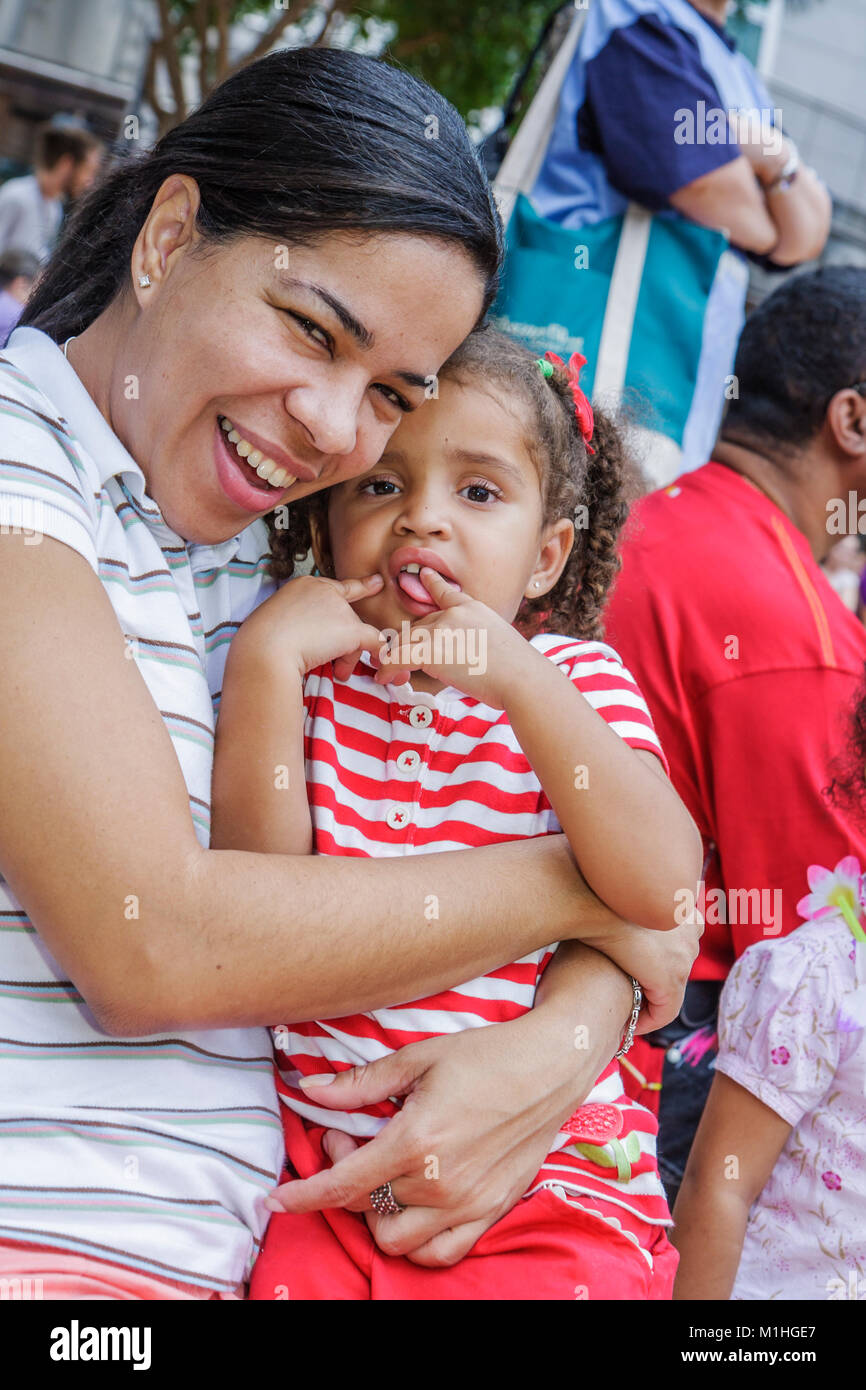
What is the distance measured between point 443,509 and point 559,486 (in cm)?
33

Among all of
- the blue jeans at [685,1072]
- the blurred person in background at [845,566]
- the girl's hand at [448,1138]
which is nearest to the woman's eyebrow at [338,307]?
the girl's hand at [448,1138]

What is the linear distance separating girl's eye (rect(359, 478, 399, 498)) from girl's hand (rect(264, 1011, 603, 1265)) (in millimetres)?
836

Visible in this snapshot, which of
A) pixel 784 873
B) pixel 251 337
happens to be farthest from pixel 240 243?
pixel 784 873

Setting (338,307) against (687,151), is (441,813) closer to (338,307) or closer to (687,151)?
(338,307)

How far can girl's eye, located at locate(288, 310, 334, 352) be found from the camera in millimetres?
1719

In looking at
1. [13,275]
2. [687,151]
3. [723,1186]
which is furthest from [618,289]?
[13,275]

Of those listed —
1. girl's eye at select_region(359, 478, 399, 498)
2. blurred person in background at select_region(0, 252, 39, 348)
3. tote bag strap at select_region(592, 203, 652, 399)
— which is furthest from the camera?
blurred person in background at select_region(0, 252, 39, 348)

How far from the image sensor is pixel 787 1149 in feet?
7.57

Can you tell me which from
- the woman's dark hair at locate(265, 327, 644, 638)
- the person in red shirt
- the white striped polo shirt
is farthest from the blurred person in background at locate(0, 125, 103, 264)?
the white striped polo shirt

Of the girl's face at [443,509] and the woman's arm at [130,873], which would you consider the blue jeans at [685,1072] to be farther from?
the woman's arm at [130,873]

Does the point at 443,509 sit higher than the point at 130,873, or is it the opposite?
the point at 443,509

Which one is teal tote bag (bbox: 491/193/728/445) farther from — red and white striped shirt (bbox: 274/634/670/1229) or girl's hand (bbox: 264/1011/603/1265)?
girl's hand (bbox: 264/1011/603/1265)

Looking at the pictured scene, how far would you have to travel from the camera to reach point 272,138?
1.78 m

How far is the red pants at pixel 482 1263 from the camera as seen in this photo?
166 cm
